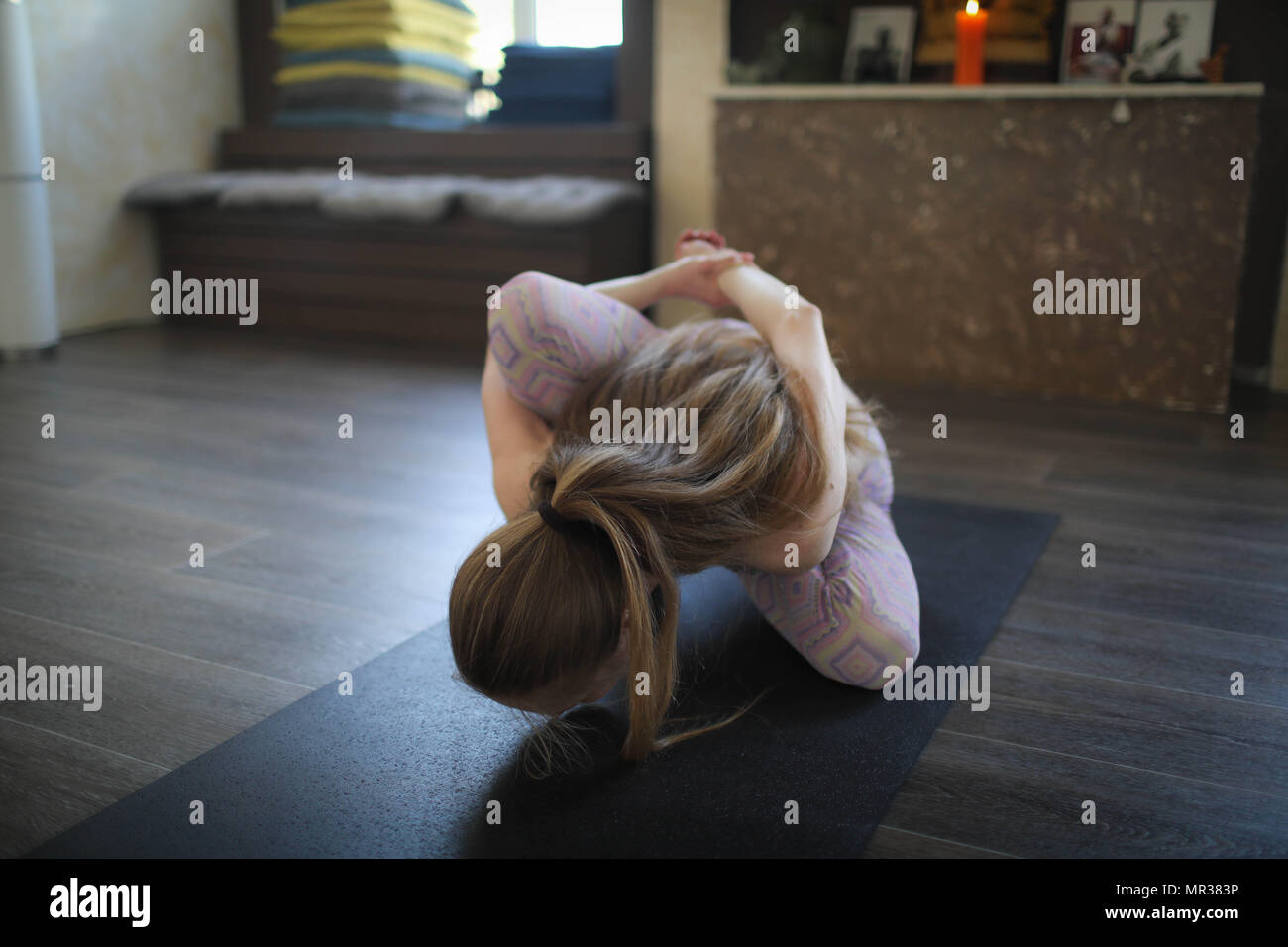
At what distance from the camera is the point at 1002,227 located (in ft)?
8.39

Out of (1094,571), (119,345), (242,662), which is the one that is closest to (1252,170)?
(1094,571)

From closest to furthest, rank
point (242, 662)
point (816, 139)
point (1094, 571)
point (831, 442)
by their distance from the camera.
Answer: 1. point (831, 442)
2. point (242, 662)
3. point (1094, 571)
4. point (816, 139)

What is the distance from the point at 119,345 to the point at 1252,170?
9.43ft

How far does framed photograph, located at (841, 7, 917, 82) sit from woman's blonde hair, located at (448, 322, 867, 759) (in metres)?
2.06

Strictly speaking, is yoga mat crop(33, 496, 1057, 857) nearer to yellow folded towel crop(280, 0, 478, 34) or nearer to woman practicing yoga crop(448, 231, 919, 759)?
woman practicing yoga crop(448, 231, 919, 759)

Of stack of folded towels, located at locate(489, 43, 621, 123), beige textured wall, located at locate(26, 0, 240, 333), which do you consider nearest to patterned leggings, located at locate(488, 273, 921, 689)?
stack of folded towels, located at locate(489, 43, 621, 123)

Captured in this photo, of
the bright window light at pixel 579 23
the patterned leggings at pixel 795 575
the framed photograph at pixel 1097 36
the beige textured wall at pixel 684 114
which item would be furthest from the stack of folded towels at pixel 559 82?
the patterned leggings at pixel 795 575

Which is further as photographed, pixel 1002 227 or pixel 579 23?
pixel 579 23

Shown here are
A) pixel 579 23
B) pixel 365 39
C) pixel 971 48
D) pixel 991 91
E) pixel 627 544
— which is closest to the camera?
pixel 627 544

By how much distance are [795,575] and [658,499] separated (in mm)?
312

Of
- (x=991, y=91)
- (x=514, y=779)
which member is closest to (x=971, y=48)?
(x=991, y=91)

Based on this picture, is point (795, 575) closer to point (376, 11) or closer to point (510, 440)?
point (510, 440)

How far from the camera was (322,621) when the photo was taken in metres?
1.39

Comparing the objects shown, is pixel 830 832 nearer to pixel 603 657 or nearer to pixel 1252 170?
pixel 603 657
